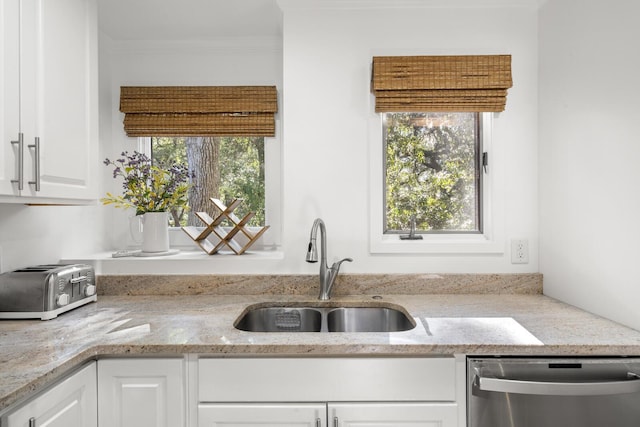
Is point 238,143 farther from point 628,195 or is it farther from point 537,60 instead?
point 628,195

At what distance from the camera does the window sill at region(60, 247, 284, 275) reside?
197 centimetres

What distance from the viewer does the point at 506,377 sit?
1.28 m

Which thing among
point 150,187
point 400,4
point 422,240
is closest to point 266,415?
point 422,240

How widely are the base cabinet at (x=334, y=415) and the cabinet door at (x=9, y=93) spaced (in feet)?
3.17

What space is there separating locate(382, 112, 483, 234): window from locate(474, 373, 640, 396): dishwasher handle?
3.10 feet

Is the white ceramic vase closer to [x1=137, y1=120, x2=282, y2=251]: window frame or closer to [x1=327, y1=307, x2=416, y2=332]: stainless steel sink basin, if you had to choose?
[x1=137, y1=120, x2=282, y2=251]: window frame

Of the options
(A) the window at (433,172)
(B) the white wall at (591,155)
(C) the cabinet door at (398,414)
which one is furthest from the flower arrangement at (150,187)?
(B) the white wall at (591,155)

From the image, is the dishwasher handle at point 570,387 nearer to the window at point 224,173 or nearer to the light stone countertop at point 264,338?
the light stone countertop at point 264,338

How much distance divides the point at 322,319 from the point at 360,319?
0.17 meters

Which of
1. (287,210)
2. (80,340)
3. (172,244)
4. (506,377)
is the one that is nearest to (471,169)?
(287,210)

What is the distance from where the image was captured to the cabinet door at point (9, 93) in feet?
4.01

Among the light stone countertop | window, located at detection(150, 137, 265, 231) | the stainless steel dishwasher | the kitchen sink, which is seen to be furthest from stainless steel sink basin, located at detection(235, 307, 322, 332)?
the stainless steel dishwasher

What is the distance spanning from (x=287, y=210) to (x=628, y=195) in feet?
4.45

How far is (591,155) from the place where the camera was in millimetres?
1574
